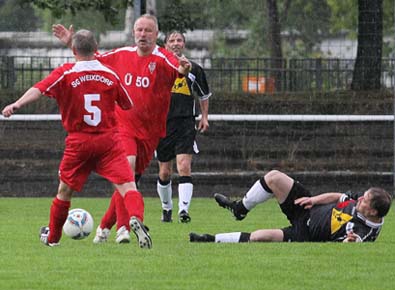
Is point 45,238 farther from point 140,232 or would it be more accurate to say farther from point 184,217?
point 184,217

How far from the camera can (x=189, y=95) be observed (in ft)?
47.0

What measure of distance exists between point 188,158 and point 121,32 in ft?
23.7

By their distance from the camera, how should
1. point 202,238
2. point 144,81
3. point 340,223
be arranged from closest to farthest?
point 340,223
point 202,238
point 144,81

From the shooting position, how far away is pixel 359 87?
1977cm

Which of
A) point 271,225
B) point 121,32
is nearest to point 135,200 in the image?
point 271,225

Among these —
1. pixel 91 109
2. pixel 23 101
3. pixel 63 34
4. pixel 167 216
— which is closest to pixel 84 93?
pixel 91 109

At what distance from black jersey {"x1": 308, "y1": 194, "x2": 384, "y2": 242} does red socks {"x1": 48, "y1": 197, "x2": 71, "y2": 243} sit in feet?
6.92

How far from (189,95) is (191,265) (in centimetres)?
602

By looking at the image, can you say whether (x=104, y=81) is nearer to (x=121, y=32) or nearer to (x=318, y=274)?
(x=318, y=274)

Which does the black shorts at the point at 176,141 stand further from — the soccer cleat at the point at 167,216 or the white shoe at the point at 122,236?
the white shoe at the point at 122,236

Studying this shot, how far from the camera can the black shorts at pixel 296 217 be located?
10266 millimetres

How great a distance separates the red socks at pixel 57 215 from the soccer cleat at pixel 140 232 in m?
0.75

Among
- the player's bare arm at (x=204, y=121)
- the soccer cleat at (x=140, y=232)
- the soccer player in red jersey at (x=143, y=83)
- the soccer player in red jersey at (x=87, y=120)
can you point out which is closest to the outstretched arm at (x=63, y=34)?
the soccer player in red jersey at (x=143, y=83)

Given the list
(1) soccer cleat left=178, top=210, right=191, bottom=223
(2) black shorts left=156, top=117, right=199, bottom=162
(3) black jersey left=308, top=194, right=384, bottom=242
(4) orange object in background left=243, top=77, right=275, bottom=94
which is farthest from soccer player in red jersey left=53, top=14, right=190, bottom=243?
(4) orange object in background left=243, top=77, right=275, bottom=94
